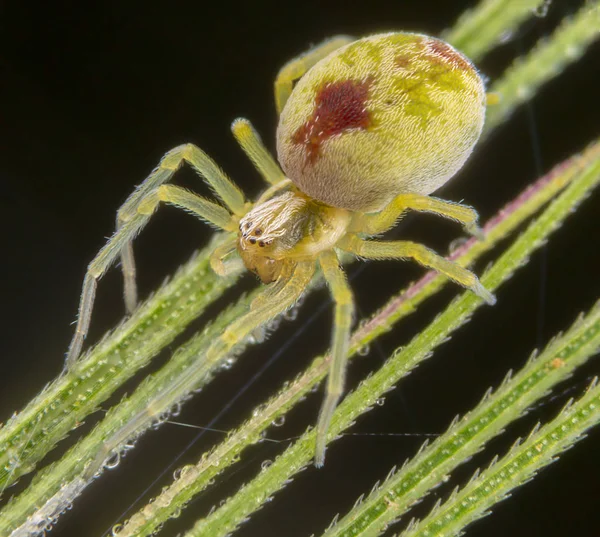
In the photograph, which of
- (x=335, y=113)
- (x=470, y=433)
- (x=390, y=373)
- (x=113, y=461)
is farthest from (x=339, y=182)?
(x=113, y=461)

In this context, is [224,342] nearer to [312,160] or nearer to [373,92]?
[312,160]

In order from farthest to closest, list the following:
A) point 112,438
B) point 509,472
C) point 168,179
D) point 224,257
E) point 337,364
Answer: point 168,179, point 224,257, point 337,364, point 112,438, point 509,472

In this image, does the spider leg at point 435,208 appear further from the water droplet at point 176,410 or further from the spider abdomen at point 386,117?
the water droplet at point 176,410

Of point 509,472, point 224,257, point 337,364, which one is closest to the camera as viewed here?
point 509,472

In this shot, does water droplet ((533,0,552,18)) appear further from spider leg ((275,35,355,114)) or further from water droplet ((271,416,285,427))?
water droplet ((271,416,285,427))

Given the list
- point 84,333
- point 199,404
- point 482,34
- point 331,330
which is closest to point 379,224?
point 331,330

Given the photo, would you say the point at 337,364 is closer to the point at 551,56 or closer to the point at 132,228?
the point at 132,228
